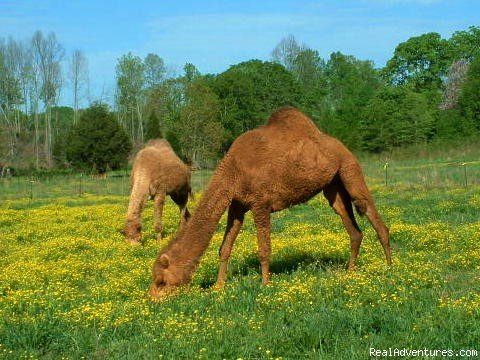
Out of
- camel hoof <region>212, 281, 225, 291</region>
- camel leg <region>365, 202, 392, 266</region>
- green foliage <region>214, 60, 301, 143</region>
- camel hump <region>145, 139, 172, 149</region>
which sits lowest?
camel hoof <region>212, 281, 225, 291</region>

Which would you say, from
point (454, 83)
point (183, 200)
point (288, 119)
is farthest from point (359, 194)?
point (454, 83)

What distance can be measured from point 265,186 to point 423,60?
85.6 metres

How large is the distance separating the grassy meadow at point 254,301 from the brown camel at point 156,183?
678mm

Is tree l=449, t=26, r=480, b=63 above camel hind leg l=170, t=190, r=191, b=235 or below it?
above

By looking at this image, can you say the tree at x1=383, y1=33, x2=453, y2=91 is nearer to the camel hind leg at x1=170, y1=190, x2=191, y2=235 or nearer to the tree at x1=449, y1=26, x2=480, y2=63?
the tree at x1=449, y1=26, x2=480, y2=63

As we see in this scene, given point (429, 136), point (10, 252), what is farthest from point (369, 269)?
point (429, 136)

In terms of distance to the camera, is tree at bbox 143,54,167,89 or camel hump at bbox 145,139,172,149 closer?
camel hump at bbox 145,139,172,149

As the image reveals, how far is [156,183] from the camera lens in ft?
58.8

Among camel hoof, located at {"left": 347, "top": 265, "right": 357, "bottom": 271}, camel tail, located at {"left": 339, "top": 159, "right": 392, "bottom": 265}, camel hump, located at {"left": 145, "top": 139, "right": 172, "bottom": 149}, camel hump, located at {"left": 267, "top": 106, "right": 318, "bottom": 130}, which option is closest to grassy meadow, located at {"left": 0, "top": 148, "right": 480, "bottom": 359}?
camel hoof, located at {"left": 347, "top": 265, "right": 357, "bottom": 271}

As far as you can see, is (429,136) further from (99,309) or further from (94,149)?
(99,309)

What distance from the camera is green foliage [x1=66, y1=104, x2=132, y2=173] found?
197 ft

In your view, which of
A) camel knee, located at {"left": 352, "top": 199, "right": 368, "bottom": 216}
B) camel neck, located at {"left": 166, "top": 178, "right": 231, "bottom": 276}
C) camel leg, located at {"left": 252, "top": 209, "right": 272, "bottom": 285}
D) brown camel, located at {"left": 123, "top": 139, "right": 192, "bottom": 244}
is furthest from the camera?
brown camel, located at {"left": 123, "top": 139, "right": 192, "bottom": 244}

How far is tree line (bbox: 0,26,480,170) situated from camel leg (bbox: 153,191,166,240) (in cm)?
4365

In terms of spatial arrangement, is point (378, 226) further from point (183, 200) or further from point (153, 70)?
point (153, 70)
